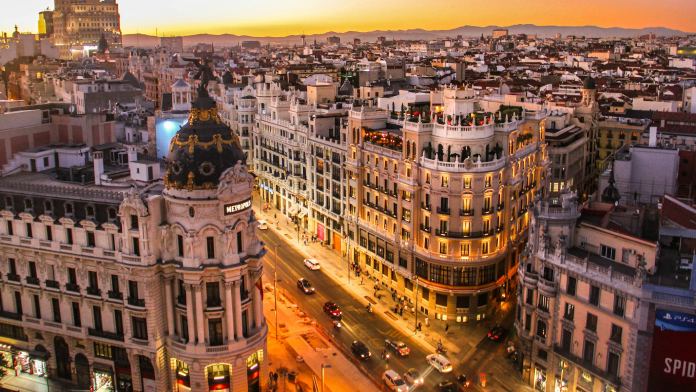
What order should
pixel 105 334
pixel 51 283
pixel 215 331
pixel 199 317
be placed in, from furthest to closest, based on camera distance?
pixel 51 283, pixel 105 334, pixel 215 331, pixel 199 317

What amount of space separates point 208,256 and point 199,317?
682 cm

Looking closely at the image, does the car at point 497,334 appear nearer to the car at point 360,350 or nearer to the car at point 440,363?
the car at point 440,363

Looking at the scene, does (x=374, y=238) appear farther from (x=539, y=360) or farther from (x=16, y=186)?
(x=16, y=186)

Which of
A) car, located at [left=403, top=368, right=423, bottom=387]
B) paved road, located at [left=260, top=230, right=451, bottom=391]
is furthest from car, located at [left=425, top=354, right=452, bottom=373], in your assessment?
car, located at [left=403, top=368, right=423, bottom=387]

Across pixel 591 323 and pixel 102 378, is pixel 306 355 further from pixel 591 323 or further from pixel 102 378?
pixel 591 323

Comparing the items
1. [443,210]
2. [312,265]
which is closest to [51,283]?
[312,265]

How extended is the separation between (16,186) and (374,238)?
55.7 meters

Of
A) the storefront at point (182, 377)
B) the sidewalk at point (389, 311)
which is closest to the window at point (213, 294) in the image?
the storefront at point (182, 377)

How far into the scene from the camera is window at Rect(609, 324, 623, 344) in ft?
225

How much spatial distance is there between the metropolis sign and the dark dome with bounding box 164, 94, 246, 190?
2.83m

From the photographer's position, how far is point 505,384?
82312 millimetres

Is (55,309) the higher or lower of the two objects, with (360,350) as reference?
higher

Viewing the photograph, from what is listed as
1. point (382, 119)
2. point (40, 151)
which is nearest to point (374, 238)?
point (382, 119)

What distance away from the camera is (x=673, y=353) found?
206 feet
